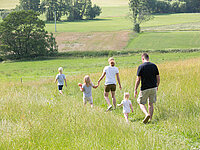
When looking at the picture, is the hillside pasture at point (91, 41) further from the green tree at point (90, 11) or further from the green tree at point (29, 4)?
the green tree at point (90, 11)

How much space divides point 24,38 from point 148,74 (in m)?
46.0

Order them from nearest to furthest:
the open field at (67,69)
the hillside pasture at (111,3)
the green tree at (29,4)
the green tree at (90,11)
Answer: the open field at (67,69)
the green tree at (29,4)
the green tree at (90,11)
the hillside pasture at (111,3)

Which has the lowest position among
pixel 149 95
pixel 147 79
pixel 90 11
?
pixel 149 95

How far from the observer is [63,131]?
237 inches

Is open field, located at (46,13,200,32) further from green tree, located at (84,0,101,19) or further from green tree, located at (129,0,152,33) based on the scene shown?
green tree, located at (84,0,101,19)

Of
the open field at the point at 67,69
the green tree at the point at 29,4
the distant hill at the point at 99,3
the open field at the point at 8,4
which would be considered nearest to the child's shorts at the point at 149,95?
the open field at the point at 67,69

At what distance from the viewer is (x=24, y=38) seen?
50312 mm

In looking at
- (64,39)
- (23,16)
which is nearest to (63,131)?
(23,16)

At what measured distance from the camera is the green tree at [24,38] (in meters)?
49.7

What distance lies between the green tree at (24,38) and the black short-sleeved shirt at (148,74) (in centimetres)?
4286

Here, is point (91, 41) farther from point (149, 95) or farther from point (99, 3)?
point (99, 3)

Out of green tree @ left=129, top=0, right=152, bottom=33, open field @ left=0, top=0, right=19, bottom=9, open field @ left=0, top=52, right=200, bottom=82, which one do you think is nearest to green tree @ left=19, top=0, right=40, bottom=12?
open field @ left=0, top=0, right=19, bottom=9

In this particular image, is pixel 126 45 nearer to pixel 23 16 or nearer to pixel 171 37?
pixel 171 37

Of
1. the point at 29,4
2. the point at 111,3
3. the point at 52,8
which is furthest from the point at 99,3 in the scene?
the point at 29,4
